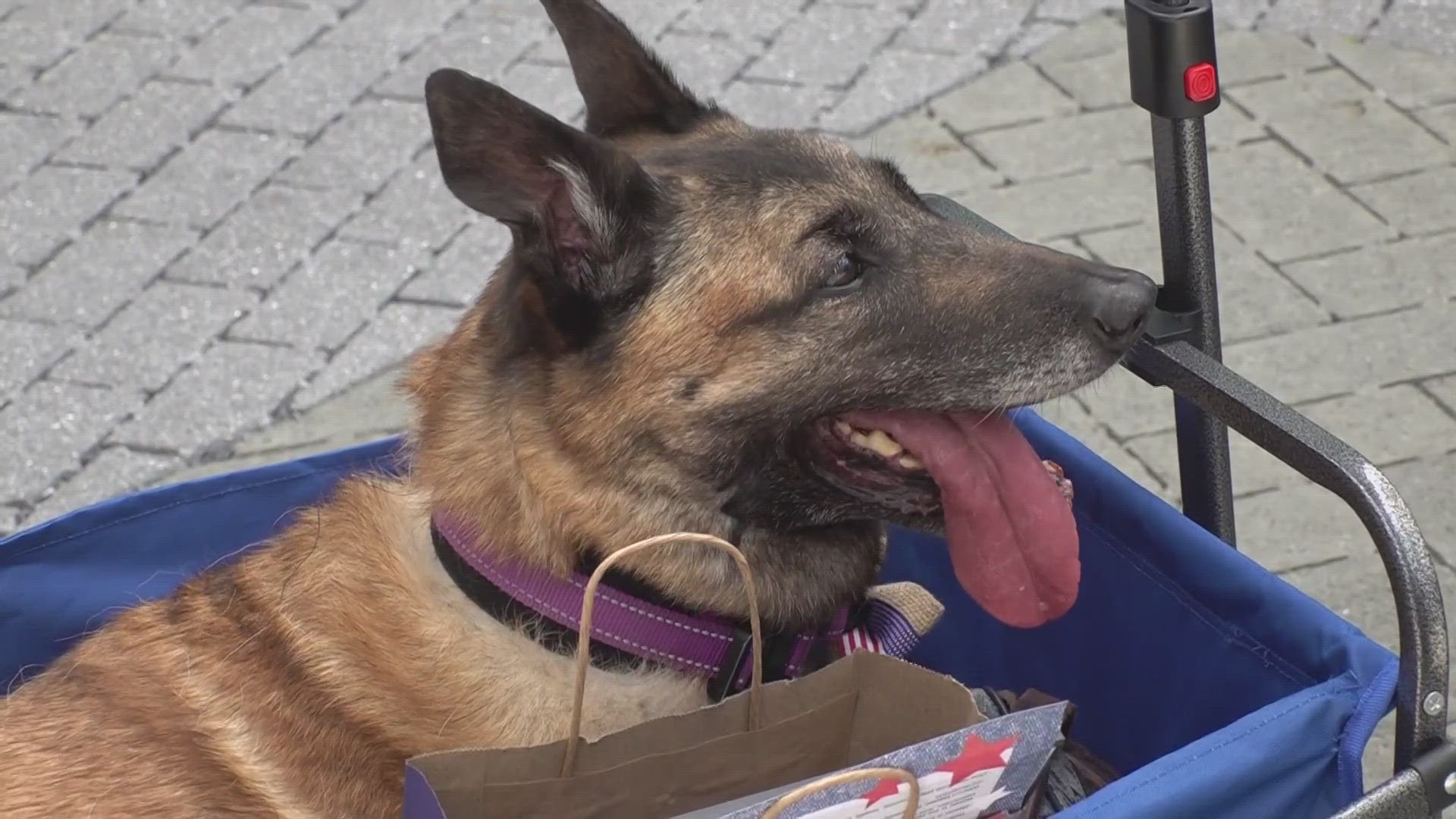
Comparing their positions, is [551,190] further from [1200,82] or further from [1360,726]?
[1360,726]

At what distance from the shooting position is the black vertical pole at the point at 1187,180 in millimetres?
2283

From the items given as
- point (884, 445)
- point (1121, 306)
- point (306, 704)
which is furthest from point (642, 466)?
point (1121, 306)

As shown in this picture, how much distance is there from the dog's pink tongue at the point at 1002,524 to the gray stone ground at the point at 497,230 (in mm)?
1855

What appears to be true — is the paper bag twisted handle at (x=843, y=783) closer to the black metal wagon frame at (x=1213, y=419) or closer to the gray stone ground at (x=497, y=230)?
the black metal wagon frame at (x=1213, y=419)

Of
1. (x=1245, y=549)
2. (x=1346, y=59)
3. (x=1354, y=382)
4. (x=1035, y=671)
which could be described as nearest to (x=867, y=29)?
(x=1346, y=59)

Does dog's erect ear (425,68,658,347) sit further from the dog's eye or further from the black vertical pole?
the black vertical pole

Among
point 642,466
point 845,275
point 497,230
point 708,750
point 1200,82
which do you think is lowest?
point 497,230

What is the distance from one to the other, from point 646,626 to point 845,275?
1.88 ft

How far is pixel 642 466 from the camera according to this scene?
2350mm

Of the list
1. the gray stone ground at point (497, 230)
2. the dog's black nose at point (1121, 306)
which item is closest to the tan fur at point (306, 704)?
the dog's black nose at point (1121, 306)

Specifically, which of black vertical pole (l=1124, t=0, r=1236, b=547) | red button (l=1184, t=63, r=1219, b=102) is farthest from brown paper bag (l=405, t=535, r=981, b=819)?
red button (l=1184, t=63, r=1219, b=102)

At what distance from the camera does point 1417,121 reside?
5.46 metres

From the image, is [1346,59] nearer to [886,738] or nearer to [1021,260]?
[1021,260]

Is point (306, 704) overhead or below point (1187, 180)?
below
